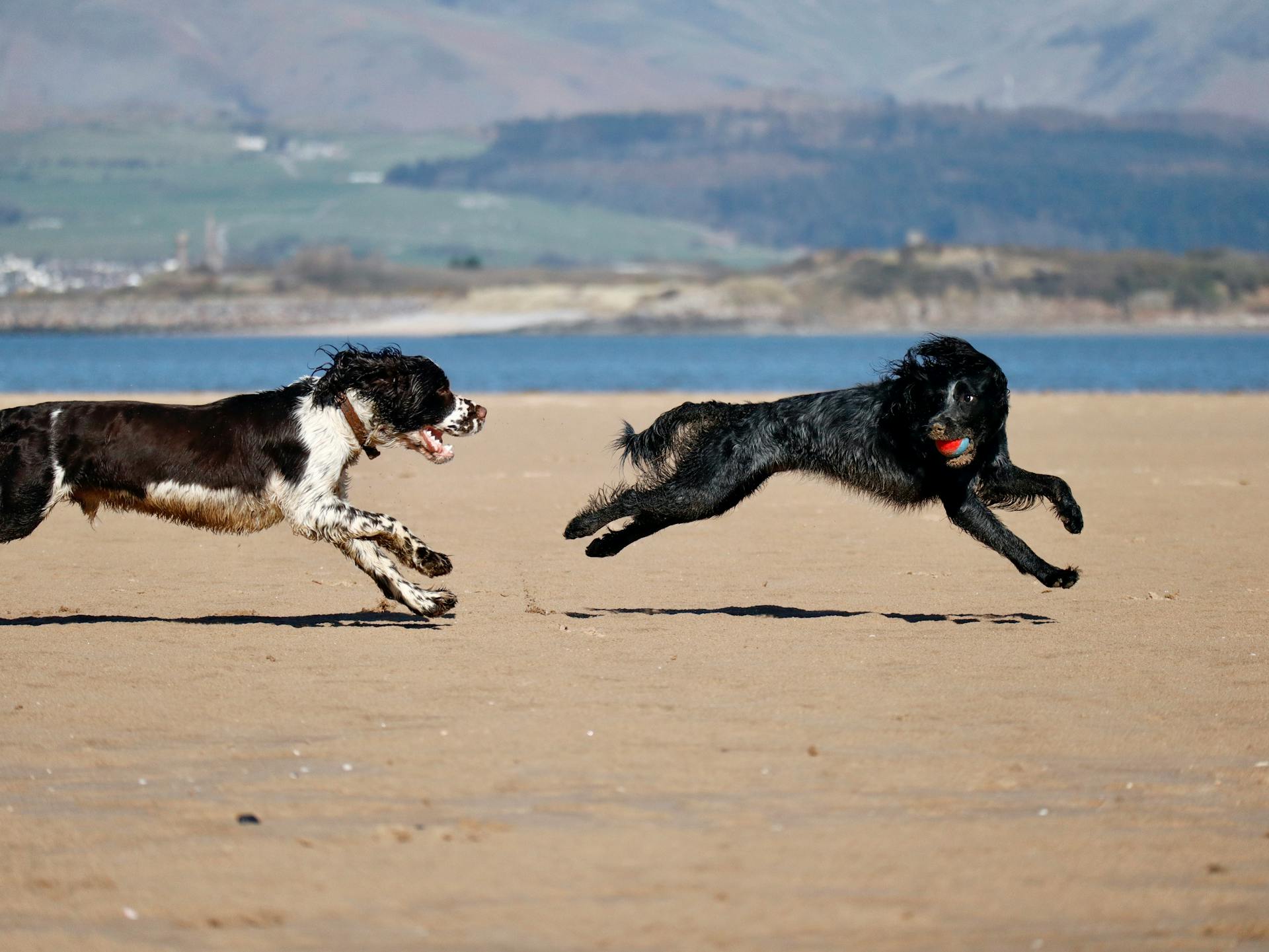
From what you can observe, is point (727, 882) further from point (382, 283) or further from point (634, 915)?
point (382, 283)

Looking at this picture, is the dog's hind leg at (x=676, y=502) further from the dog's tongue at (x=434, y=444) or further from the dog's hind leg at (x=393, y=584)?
the dog's hind leg at (x=393, y=584)

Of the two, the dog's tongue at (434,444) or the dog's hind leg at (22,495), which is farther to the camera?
the dog's tongue at (434,444)

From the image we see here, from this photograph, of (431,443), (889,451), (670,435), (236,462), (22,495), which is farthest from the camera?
(670,435)

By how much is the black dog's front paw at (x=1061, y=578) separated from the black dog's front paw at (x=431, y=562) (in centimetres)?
280

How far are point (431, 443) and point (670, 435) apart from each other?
3.88ft

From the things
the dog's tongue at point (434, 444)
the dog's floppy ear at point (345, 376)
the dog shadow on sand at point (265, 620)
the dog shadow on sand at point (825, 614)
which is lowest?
the dog shadow on sand at point (265, 620)

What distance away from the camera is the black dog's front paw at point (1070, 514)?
27.9 feet

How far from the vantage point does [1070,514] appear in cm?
851

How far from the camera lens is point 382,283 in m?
167

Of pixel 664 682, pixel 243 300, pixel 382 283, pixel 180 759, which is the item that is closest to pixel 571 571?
pixel 664 682

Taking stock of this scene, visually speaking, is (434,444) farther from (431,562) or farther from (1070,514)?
(1070,514)

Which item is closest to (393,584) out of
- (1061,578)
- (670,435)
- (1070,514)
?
(670,435)

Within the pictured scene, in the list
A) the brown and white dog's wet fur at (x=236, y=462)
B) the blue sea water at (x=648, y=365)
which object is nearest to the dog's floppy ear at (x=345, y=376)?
the brown and white dog's wet fur at (x=236, y=462)

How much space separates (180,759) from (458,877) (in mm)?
1571
